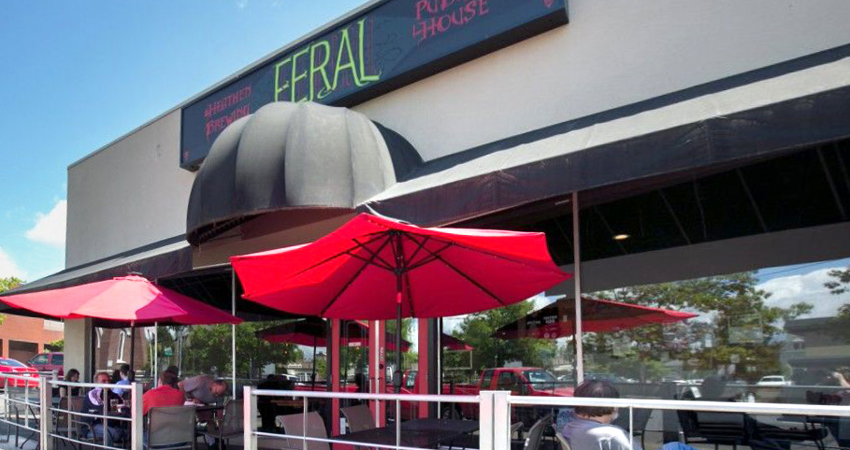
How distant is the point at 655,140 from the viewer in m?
4.62

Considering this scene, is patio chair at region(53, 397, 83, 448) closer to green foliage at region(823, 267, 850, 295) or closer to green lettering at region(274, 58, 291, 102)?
green lettering at region(274, 58, 291, 102)

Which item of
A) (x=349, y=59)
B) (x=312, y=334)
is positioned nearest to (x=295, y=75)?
(x=349, y=59)

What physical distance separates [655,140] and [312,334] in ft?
Result: 21.1

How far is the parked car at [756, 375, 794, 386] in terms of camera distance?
210 inches

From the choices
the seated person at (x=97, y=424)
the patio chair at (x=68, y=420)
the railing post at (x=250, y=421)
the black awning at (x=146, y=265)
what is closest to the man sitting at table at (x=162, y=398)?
the seated person at (x=97, y=424)

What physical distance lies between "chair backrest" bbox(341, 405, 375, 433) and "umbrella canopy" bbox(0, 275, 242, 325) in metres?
2.57

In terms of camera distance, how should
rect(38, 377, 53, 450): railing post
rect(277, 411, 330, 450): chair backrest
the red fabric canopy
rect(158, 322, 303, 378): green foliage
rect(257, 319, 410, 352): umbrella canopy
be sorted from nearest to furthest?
the red fabric canopy → rect(277, 411, 330, 450): chair backrest → rect(38, 377, 53, 450): railing post → rect(257, 319, 410, 352): umbrella canopy → rect(158, 322, 303, 378): green foliage

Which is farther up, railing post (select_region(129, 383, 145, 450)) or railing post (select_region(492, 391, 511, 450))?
railing post (select_region(492, 391, 511, 450))

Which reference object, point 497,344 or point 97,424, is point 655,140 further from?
point 97,424

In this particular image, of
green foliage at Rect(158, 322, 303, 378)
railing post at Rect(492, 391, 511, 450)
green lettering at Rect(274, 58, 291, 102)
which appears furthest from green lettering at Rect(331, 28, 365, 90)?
railing post at Rect(492, 391, 511, 450)

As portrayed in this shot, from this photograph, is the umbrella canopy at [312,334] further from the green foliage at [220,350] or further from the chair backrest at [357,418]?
the chair backrest at [357,418]

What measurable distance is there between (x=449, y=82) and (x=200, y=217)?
329cm

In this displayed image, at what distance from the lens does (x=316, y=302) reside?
234 inches

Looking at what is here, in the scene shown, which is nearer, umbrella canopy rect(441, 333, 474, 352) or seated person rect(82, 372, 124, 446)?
seated person rect(82, 372, 124, 446)
